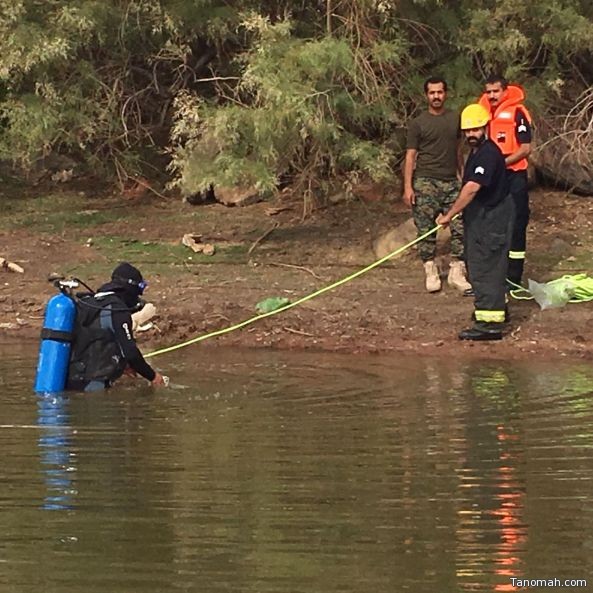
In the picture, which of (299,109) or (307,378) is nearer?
(307,378)

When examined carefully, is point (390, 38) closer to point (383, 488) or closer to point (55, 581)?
point (383, 488)

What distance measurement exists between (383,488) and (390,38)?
841 centimetres

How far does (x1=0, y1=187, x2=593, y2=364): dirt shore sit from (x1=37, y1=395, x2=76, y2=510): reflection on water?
110 inches

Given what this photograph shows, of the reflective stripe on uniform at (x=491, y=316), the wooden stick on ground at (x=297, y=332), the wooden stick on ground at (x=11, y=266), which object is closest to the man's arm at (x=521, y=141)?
the reflective stripe on uniform at (x=491, y=316)

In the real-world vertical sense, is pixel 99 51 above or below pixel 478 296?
above

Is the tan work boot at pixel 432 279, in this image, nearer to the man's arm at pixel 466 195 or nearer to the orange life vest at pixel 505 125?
the orange life vest at pixel 505 125

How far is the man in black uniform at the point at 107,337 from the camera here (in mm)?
9055

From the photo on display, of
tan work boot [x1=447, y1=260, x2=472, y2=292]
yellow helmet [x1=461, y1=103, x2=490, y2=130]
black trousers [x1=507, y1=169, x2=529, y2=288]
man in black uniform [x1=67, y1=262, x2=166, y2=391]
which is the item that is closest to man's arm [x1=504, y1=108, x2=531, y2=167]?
black trousers [x1=507, y1=169, x2=529, y2=288]

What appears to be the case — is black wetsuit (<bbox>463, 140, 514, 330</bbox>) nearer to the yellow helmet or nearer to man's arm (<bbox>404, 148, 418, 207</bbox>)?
the yellow helmet

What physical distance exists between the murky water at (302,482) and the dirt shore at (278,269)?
4.08 ft

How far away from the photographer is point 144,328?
12.1 m

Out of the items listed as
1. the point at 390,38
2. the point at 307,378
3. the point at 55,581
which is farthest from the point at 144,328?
the point at 55,581

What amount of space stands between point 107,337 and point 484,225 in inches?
146

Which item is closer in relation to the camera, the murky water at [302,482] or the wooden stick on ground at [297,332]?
the murky water at [302,482]
